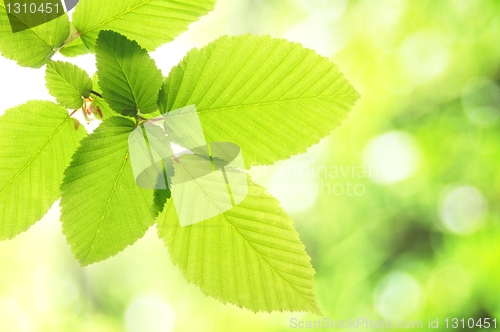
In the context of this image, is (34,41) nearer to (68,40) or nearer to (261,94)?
(68,40)

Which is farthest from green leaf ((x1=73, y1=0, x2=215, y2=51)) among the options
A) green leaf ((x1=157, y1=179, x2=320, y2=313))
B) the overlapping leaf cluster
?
green leaf ((x1=157, y1=179, x2=320, y2=313))

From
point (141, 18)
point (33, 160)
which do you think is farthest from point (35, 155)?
point (141, 18)

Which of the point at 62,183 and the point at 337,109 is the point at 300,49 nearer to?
the point at 337,109

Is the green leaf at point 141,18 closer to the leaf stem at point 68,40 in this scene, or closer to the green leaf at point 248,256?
the leaf stem at point 68,40

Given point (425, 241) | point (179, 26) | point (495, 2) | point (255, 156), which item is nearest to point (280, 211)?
point (255, 156)

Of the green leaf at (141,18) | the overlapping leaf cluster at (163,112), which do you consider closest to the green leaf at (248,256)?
the overlapping leaf cluster at (163,112)

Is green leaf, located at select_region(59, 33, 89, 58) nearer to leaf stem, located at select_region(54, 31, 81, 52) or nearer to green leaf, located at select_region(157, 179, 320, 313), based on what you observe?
leaf stem, located at select_region(54, 31, 81, 52)

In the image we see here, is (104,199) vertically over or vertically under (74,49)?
under
